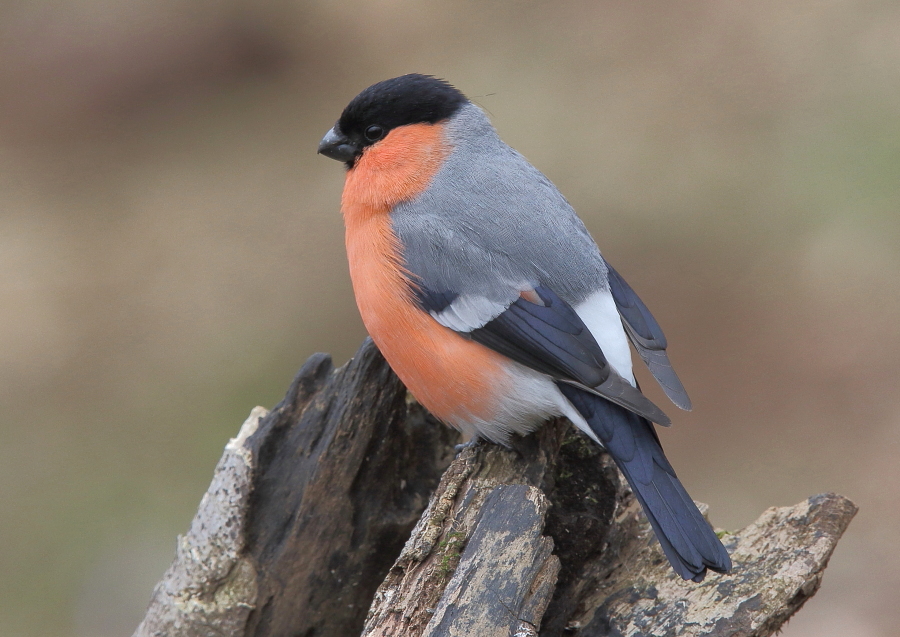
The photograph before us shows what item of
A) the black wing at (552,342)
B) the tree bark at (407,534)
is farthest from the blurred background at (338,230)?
the black wing at (552,342)

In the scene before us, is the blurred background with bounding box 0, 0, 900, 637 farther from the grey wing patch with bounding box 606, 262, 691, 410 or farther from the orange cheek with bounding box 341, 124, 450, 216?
the orange cheek with bounding box 341, 124, 450, 216

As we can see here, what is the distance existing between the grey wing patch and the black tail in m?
0.28

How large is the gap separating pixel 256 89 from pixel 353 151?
19.1ft

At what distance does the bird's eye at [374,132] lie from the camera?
4.38 m

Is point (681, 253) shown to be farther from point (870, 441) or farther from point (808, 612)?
point (808, 612)

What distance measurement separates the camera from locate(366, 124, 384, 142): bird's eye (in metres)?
4.38

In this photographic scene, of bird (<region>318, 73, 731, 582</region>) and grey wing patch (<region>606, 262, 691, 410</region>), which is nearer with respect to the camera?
bird (<region>318, 73, 731, 582</region>)

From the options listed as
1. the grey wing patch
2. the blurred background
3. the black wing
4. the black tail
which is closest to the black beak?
the black wing

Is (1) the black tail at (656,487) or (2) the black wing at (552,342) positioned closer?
(1) the black tail at (656,487)

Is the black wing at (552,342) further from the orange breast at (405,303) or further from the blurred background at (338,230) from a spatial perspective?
the blurred background at (338,230)

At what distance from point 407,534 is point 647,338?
4.60ft

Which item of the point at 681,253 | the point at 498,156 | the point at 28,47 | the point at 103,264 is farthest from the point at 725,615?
the point at 28,47

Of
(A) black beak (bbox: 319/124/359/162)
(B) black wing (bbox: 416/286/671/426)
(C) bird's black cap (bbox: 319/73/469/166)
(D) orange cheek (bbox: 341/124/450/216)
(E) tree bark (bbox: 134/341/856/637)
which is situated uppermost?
(C) bird's black cap (bbox: 319/73/469/166)

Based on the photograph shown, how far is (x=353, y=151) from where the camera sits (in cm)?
444
